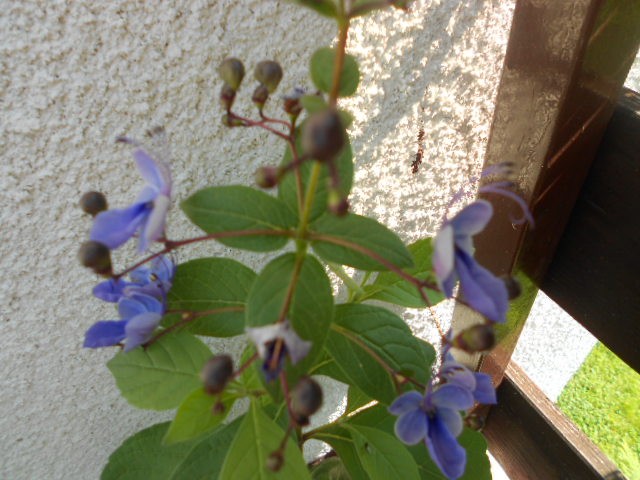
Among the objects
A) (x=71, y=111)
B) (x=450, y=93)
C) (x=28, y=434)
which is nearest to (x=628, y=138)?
(x=450, y=93)

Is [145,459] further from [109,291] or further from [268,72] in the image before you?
[268,72]

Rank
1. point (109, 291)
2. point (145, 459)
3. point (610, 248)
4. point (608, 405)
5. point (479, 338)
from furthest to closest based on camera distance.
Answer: point (608, 405)
point (610, 248)
point (145, 459)
point (109, 291)
point (479, 338)

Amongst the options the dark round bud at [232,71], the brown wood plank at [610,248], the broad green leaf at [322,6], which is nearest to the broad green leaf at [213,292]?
the dark round bud at [232,71]

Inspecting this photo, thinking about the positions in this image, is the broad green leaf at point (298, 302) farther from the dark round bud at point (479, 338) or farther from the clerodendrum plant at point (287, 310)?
the dark round bud at point (479, 338)

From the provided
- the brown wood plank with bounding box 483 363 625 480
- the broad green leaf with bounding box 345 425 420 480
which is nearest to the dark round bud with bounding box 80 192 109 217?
the broad green leaf with bounding box 345 425 420 480

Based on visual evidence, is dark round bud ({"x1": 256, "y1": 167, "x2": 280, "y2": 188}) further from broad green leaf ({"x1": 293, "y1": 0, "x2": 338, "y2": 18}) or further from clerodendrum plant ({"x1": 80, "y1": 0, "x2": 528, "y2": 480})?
broad green leaf ({"x1": 293, "y1": 0, "x2": 338, "y2": 18})

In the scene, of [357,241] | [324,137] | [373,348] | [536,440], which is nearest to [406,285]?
[373,348]
